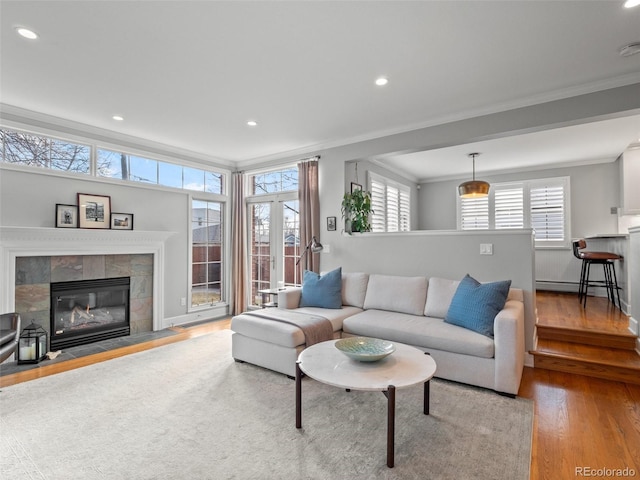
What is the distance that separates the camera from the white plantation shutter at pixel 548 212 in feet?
20.5

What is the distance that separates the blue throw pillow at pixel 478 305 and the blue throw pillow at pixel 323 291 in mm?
1312

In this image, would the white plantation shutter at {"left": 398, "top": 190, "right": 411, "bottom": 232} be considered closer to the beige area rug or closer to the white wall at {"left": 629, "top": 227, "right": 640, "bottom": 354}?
the white wall at {"left": 629, "top": 227, "right": 640, "bottom": 354}

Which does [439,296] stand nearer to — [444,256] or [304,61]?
[444,256]

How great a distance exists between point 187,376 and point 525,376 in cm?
322

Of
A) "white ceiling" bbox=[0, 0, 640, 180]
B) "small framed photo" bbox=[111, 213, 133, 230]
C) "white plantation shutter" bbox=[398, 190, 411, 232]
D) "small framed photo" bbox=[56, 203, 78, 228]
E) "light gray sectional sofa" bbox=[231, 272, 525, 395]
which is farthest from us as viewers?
"white plantation shutter" bbox=[398, 190, 411, 232]

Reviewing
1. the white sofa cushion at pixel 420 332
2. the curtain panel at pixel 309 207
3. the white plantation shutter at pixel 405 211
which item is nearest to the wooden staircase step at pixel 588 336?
the white sofa cushion at pixel 420 332

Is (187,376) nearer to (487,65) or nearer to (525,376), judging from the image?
(525,376)

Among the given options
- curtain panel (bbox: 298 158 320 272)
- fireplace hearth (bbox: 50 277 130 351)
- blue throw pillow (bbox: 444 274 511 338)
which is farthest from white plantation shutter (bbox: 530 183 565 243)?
fireplace hearth (bbox: 50 277 130 351)

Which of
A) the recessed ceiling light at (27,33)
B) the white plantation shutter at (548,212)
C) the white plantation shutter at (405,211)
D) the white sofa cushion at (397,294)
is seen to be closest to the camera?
the recessed ceiling light at (27,33)

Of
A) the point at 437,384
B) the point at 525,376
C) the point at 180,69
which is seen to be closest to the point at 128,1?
the point at 180,69

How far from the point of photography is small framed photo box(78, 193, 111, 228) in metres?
4.07

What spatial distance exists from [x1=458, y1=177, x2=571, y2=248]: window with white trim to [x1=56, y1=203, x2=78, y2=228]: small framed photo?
658 cm

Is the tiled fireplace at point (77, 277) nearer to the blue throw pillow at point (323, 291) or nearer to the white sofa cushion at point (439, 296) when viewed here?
the blue throw pillow at point (323, 291)

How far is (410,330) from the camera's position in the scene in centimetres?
315
